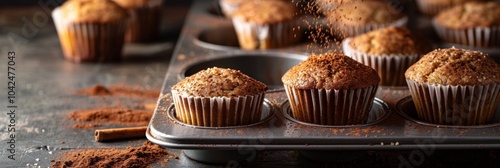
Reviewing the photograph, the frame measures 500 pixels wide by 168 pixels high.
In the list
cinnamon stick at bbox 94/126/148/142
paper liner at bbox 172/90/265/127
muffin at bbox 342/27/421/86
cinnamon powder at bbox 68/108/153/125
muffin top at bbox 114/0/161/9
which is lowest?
cinnamon powder at bbox 68/108/153/125

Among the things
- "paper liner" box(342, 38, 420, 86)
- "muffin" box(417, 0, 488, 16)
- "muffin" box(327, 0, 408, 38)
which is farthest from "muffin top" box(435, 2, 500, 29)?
"paper liner" box(342, 38, 420, 86)

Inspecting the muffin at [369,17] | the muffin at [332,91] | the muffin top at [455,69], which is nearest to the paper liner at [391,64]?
the muffin top at [455,69]

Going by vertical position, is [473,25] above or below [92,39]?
A: above

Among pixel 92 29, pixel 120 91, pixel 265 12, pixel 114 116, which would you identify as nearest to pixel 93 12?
pixel 92 29

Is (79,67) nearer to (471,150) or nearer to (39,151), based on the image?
(39,151)

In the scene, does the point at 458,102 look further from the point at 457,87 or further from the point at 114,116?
the point at 114,116

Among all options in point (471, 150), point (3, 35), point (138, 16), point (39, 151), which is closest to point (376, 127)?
point (471, 150)

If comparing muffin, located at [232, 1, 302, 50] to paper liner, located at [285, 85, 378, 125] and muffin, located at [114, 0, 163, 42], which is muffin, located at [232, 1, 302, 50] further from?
paper liner, located at [285, 85, 378, 125]
